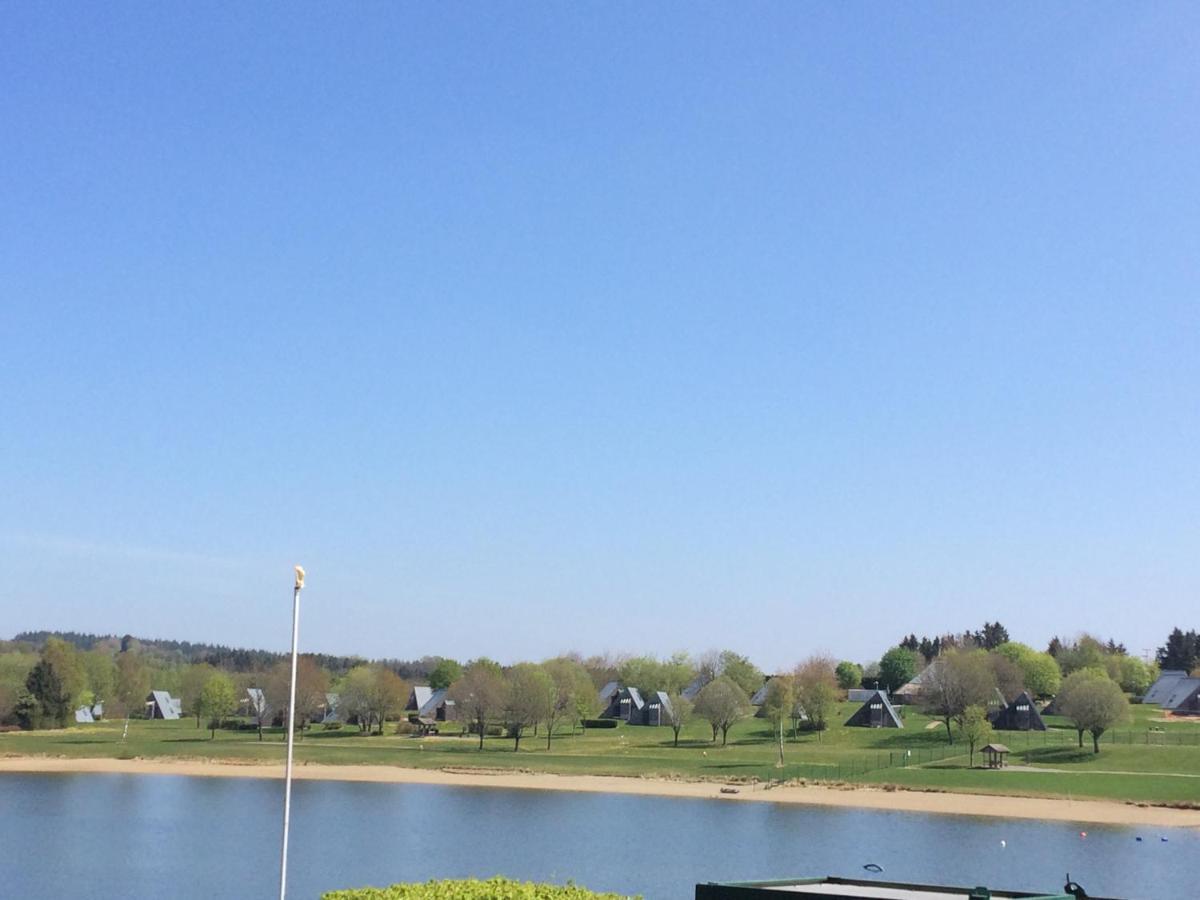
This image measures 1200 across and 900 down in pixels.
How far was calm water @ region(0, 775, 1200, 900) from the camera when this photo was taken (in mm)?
53656

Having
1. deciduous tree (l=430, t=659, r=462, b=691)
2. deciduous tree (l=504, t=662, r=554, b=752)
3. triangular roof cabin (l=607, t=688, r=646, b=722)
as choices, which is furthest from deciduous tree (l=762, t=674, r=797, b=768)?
deciduous tree (l=430, t=659, r=462, b=691)

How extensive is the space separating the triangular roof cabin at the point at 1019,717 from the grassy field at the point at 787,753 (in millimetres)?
2742

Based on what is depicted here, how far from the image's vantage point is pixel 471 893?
62.5ft

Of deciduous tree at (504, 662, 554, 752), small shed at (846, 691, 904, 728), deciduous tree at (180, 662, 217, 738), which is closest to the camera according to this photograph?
deciduous tree at (504, 662, 554, 752)

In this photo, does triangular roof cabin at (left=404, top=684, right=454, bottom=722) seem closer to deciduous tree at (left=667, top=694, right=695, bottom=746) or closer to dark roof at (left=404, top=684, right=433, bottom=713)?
dark roof at (left=404, top=684, right=433, bottom=713)

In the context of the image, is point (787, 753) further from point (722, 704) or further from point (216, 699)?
point (216, 699)

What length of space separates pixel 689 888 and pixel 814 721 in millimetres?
75624

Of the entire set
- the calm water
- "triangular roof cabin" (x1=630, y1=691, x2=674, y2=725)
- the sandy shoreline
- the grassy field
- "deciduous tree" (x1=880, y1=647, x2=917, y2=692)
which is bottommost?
the calm water

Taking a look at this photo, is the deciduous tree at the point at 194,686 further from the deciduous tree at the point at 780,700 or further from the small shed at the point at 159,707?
the deciduous tree at the point at 780,700

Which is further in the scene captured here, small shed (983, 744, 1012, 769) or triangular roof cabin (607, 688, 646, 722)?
triangular roof cabin (607, 688, 646, 722)

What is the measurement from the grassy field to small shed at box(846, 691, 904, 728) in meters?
2.20

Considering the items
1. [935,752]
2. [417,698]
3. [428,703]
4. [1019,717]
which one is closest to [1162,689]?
[1019,717]

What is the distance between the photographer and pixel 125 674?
562ft

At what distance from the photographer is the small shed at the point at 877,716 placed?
423 ft
